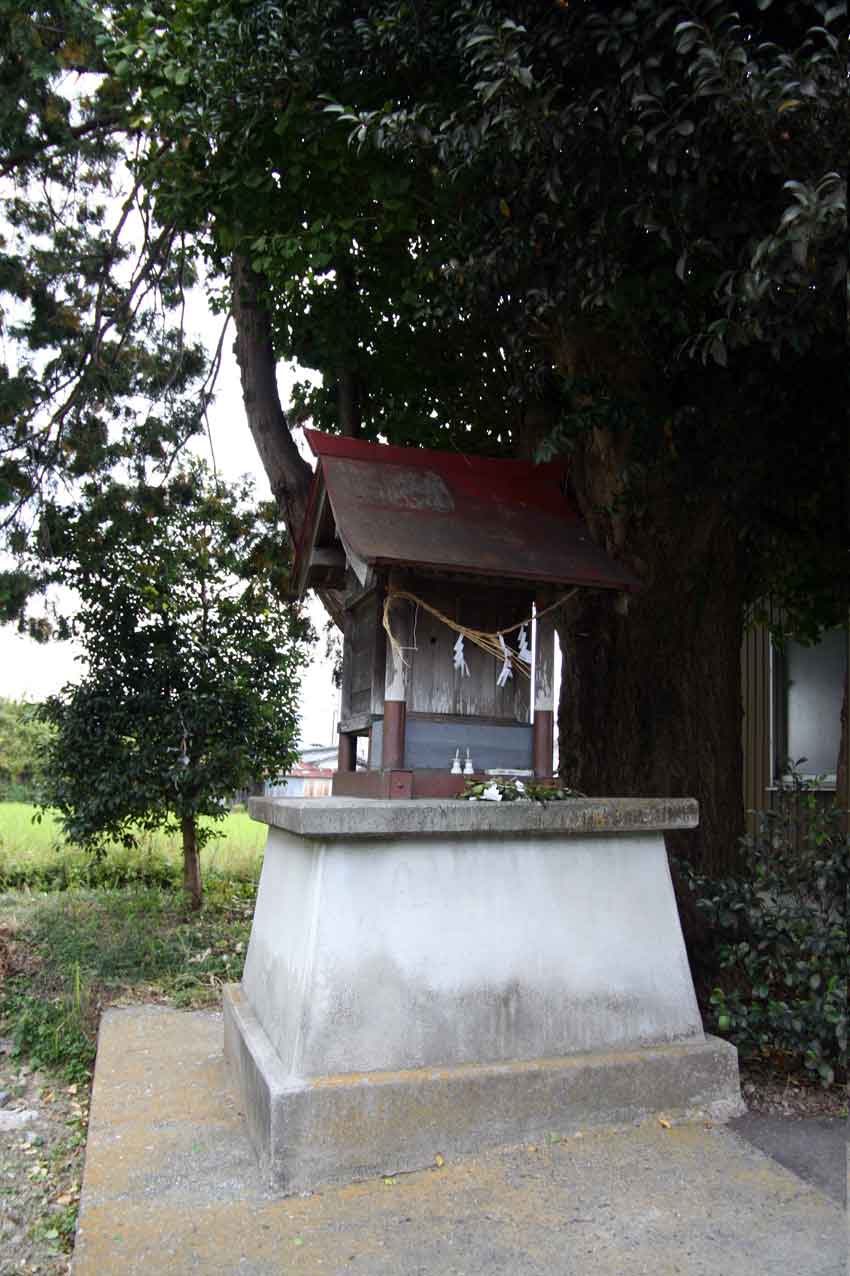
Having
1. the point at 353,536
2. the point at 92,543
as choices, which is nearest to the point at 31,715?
the point at 92,543

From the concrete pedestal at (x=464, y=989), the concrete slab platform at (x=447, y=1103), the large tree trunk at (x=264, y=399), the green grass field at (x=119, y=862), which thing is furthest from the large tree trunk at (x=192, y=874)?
the concrete slab platform at (x=447, y=1103)

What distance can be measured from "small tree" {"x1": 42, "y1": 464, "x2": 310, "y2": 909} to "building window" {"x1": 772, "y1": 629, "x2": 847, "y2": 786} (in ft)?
17.9

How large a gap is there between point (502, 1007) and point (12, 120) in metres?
7.09

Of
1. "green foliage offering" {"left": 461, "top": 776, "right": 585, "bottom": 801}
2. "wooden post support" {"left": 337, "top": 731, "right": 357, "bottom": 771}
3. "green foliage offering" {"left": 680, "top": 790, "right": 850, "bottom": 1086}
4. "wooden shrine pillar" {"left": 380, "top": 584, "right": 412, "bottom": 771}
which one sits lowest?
"green foliage offering" {"left": 680, "top": 790, "right": 850, "bottom": 1086}

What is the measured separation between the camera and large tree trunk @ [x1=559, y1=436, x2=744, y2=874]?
576 cm

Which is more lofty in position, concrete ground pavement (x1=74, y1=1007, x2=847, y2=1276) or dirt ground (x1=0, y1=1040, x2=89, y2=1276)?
concrete ground pavement (x1=74, y1=1007, x2=847, y2=1276)

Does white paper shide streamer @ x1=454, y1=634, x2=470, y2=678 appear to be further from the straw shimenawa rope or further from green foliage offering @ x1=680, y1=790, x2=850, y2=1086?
green foliage offering @ x1=680, y1=790, x2=850, y2=1086

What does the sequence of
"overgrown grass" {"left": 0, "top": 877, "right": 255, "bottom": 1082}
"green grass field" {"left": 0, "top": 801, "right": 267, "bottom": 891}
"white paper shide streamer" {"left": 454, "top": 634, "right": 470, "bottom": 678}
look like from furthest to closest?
1. "green grass field" {"left": 0, "top": 801, "right": 267, "bottom": 891}
2. "overgrown grass" {"left": 0, "top": 877, "right": 255, "bottom": 1082}
3. "white paper shide streamer" {"left": 454, "top": 634, "right": 470, "bottom": 678}

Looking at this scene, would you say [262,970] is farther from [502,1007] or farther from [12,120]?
[12,120]

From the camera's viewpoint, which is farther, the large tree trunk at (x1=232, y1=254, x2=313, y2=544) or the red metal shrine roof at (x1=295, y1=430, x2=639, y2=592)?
the large tree trunk at (x1=232, y1=254, x2=313, y2=544)

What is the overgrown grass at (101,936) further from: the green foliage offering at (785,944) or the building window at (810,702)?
the building window at (810,702)

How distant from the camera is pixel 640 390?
18.4 feet

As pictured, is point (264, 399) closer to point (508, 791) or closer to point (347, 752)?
point (347, 752)

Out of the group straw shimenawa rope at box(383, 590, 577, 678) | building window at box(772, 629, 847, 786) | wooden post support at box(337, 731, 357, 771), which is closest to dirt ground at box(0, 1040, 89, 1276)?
wooden post support at box(337, 731, 357, 771)
